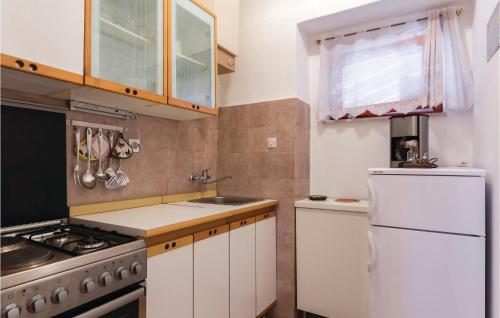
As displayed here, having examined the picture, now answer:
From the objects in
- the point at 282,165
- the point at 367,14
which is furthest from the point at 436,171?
the point at 367,14

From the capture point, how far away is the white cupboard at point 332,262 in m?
1.87

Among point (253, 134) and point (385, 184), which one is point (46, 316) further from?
point (253, 134)

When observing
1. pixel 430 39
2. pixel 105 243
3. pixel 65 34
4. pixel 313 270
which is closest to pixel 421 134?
pixel 430 39

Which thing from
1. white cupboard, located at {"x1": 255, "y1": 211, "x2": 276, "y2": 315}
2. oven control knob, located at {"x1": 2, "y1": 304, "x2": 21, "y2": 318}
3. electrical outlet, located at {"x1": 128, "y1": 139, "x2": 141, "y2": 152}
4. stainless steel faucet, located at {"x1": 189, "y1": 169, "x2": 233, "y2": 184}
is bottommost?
white cupboard, located at {"x1": 255, "y1": 211, "x2": 276, "y2": 315}

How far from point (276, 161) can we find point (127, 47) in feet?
4.22

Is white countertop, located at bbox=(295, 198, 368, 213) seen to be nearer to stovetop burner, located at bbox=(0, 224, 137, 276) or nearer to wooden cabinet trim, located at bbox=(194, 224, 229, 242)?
wooden cabinet trim, located at bbox=(194, 224, 229, 242)

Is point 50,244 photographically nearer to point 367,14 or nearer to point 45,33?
point 45,33

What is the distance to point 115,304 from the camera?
1.02 metres

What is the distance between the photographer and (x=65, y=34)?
115 centimetres

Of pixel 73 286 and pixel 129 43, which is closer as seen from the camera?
pixel 73 286

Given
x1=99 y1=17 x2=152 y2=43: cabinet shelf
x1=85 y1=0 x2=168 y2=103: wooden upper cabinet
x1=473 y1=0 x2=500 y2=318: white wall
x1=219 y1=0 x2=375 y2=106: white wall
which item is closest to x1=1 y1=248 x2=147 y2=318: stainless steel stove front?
x1=85 y1=0 x2=168 y2=103: wooden upper cabinet

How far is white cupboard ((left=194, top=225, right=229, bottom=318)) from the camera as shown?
146 centimetres

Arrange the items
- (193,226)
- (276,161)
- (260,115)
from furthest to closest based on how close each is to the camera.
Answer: (260,115), (276,161), (193,226)

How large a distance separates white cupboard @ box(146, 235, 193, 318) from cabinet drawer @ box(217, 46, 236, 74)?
1.43m
